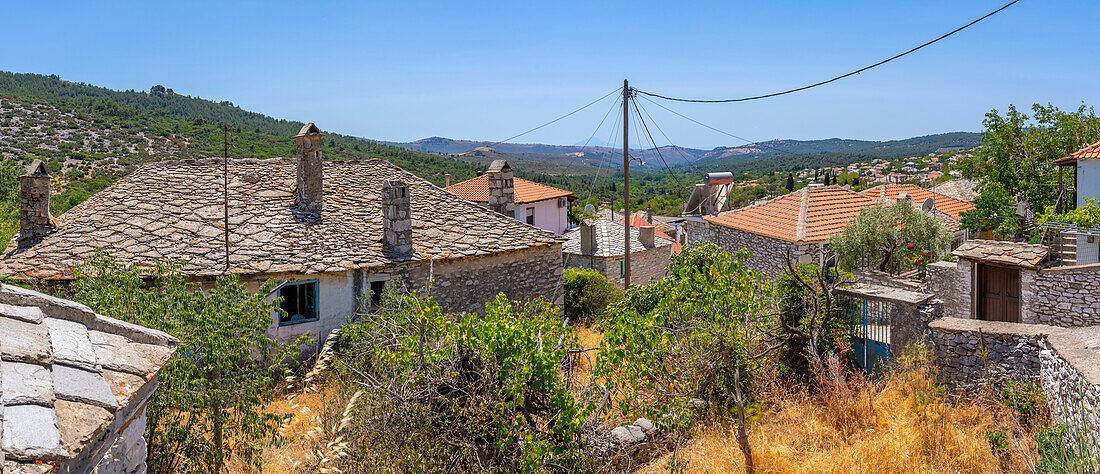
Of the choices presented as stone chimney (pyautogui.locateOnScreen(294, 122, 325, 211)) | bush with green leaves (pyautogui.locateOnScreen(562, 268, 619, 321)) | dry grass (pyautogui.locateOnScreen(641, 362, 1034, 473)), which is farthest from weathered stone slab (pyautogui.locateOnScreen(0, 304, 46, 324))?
bush with green leaves (pyautogui.locateOnScreen(562, 268, 619, 321))

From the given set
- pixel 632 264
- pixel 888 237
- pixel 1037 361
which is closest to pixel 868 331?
pixel 1037 361

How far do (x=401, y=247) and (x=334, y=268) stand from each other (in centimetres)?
150

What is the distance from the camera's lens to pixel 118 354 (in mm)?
3762

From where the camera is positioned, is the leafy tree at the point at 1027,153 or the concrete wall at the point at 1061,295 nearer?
the concrete wall at the point at 1061,295

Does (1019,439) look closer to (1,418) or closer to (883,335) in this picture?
(883,335)

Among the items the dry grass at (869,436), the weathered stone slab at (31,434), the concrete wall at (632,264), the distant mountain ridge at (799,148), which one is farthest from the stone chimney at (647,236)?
the distant mountain ridge at (799,148)

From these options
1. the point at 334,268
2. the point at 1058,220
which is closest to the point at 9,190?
the point at 334,268

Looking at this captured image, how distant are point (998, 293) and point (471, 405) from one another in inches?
502

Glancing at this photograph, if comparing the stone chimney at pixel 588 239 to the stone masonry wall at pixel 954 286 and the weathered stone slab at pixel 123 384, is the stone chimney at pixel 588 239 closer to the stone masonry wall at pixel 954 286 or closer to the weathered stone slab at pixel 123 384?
the stone masonry wall at pixel 954 286

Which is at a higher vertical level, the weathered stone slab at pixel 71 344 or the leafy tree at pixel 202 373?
the weathered stone slab at pixel 71 344

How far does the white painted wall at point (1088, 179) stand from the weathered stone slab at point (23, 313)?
21307 mm

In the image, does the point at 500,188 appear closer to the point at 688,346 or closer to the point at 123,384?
the point at 688,346

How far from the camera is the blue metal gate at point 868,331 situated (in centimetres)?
896

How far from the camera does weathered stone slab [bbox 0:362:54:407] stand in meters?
2.63
